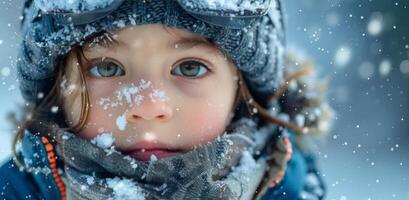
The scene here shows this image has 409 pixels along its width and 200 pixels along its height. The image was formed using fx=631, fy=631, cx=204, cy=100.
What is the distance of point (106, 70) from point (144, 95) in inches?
5.8

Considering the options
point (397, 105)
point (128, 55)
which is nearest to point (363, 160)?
point (397, 105)

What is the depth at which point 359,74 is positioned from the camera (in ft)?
13.7

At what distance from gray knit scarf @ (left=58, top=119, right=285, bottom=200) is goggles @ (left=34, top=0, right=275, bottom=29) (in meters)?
0.29

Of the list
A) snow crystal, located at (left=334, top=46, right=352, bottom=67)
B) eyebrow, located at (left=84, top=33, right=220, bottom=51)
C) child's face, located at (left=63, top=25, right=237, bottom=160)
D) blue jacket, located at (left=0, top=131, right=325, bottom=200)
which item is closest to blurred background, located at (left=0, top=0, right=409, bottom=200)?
snow crystal, located at (left=334, top=46, right=352, bottom=67)

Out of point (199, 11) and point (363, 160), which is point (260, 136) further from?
point (363, 160)

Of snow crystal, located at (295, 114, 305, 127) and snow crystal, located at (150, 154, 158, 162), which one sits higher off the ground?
snow crystal, located at (295, 114, 305, 127)

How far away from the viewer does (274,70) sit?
1785mm

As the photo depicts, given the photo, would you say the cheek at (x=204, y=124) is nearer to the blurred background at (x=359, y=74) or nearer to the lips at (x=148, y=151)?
the lips at (x=148, y=151)

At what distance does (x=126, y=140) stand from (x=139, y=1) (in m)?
0.34

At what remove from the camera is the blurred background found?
348cm

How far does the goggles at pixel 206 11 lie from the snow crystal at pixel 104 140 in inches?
11.2

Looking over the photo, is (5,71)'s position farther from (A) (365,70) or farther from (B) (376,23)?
(B) (376,23)

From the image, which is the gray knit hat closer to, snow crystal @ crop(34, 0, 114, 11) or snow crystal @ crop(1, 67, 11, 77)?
snow crystal @ crop(34, 0, 114, 11)

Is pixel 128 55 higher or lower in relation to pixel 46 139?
higher
